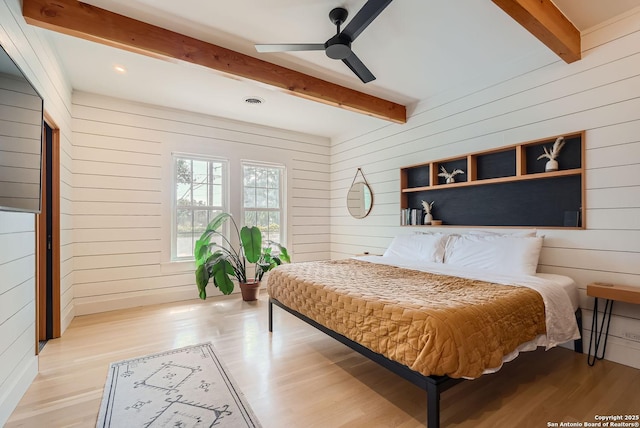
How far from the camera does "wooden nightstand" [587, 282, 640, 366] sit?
87.3 inches

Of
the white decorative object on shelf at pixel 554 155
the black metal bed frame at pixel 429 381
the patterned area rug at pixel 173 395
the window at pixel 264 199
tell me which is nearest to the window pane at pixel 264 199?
the window at pixel 264 199

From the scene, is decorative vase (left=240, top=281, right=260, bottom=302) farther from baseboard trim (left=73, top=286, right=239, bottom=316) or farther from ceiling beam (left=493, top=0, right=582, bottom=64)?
ceiling beam (left=493, top=0, right=582, bottom=64)

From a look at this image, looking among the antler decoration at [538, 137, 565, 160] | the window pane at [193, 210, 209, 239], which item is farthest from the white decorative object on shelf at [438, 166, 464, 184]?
the window pane at [193, 210, 209, 239]

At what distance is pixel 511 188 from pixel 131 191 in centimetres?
471

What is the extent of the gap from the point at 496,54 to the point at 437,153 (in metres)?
1.26

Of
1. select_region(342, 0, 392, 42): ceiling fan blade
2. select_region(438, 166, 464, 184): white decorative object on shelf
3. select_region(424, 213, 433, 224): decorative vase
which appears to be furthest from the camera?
select_region(424, 213, 433, 224): decorative vase

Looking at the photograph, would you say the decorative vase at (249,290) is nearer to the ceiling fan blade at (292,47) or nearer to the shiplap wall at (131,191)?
the shiplap wall at (131,191)

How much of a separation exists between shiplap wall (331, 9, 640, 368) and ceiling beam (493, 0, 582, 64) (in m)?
0.18

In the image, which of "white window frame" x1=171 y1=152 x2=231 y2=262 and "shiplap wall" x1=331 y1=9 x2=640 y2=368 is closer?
"shiplap wall" x1=331 y1=9 x2=640 y2=368

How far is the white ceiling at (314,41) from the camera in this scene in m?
2.33

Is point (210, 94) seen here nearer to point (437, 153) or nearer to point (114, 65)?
point (114, 65)

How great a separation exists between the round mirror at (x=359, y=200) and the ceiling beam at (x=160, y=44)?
166 centimetres

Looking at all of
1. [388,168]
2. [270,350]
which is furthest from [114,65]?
[388,168]

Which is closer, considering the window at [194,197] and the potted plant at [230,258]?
the potted plant at [230,258]
